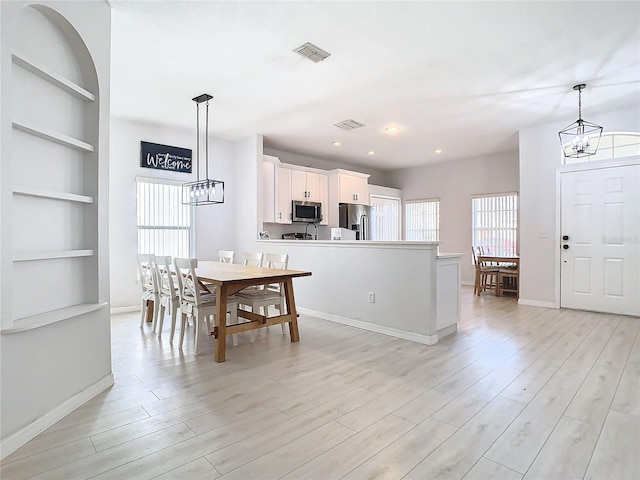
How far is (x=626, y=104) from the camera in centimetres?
447

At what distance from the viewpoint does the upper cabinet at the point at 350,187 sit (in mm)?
7016

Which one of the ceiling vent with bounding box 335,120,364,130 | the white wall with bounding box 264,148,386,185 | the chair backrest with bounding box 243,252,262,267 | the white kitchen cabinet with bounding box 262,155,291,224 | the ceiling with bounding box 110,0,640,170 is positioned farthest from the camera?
the white wall with bounding box 264,148,386,185

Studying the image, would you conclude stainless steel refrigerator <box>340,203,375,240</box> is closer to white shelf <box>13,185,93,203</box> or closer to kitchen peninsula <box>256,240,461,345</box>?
kitchen peninsula <box>256,240,461,345</box>

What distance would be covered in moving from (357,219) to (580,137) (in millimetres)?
3957

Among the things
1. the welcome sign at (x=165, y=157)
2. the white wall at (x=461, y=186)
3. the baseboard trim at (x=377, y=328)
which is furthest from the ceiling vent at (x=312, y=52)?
the white wall at (x=461, y=186)

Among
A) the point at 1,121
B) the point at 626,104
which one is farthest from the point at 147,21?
the point at 626,104

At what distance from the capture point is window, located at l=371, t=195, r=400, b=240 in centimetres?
821

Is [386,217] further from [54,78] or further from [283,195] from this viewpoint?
[54,78]

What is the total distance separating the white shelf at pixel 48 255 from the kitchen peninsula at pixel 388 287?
8.92 feet

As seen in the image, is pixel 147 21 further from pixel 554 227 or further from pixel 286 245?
pixel 554 227

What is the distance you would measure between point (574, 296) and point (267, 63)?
501 cm

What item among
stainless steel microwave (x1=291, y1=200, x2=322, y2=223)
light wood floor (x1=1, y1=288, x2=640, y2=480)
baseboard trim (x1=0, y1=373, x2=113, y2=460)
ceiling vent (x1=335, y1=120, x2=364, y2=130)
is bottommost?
light wood floor (x1=1, y1=288, x2=640, y2=480)

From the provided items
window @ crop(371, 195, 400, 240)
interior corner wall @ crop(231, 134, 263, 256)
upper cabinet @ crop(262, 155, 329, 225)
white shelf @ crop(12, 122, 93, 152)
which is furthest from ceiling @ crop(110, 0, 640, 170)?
window @ crop(371, 195, 400, 240)

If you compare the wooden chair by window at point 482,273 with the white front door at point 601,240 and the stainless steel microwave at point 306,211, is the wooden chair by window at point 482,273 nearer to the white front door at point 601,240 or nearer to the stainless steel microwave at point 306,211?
the white front door at point 601,240
